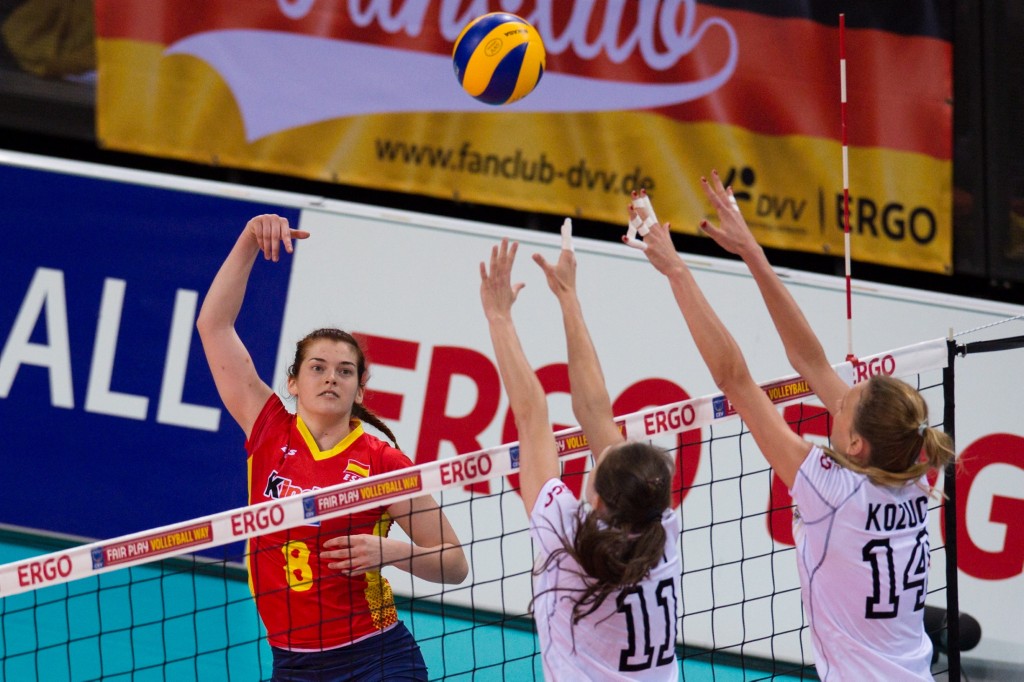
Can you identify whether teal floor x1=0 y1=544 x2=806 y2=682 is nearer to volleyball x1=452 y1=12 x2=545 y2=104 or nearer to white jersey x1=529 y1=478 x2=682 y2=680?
volleyball x1=452 y1=12 x2=545 y2=104

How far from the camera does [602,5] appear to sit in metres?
8.73

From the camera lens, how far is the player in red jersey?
4.91 metres

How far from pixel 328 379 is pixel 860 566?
78.8 inches

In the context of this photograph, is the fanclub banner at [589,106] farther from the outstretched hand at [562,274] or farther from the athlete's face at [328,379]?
the outstretched hand at [562,274]

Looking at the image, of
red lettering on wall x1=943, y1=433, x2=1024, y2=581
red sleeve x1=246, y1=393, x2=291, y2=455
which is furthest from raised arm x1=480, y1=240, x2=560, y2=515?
red lettering on wall x1=943, y1=433, x2=1024, y2=581

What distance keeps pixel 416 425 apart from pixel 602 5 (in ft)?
9.25

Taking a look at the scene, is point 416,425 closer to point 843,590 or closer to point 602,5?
point 602,5

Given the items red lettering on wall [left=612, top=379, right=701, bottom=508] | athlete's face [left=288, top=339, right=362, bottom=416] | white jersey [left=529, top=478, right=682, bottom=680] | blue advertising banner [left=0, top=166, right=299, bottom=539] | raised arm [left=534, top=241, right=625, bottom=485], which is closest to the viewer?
white jersey [left=529, top=478, right=682, bottom=680]

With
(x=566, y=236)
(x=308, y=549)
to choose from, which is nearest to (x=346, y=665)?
(x=308, y=549)

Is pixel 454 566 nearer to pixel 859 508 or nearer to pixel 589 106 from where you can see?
pixel 859 508

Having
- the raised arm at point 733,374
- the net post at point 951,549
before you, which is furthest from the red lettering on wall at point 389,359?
the raised arm at point 733,374

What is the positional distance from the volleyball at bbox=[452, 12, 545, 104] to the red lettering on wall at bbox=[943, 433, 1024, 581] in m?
2.93

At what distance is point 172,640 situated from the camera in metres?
7.41

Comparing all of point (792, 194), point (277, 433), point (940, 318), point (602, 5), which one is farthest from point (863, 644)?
point (602, 5)
